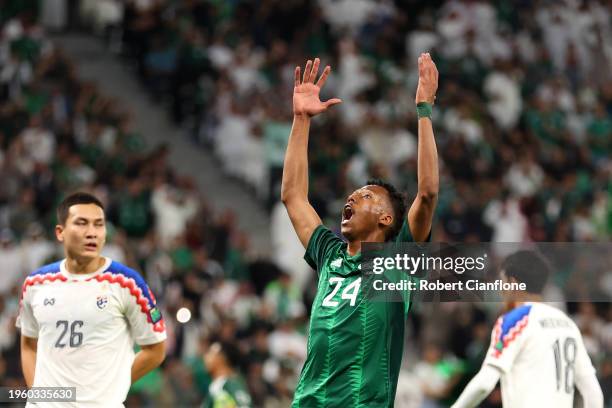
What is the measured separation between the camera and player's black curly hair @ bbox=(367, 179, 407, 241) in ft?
24.0

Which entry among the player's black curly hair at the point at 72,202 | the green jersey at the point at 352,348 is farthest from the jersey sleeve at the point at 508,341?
the player's black curly hair at the point at 72,202

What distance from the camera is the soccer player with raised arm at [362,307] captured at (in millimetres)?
6941

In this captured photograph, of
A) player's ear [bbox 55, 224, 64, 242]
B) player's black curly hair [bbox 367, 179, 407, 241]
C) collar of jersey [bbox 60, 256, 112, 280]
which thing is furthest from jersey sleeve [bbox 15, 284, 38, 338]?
player's black curly hair [bbox 367, 179, 407, 241]

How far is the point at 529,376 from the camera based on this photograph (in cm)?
861

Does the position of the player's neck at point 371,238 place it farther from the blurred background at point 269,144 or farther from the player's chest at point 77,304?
the blurred background at point 269,144

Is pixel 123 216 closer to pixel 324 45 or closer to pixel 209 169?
pixel 209 169

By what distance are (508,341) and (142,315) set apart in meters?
2.36

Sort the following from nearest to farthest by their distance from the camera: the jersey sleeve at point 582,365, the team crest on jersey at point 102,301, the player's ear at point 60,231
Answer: the team crest on jersey at point 102,301, the player's ear at point 60,231, the jersey sleeve at point 582,365

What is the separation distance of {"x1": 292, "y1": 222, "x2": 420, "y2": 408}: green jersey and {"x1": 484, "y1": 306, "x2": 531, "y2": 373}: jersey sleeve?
62.6 inches

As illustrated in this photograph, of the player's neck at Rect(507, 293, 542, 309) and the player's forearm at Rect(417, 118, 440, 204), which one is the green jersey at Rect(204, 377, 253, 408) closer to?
the player's neck at Rect(507, 293, 542, 309)

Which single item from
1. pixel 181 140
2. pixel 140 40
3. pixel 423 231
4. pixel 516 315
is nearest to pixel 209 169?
pixel 181 140

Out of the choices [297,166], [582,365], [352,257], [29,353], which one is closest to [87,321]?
[29,353]

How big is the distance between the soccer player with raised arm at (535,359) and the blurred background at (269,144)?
4.65 metres

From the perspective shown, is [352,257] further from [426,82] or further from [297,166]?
[426,82]
